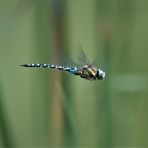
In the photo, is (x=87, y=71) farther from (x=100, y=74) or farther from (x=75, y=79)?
(x=75, y=79)

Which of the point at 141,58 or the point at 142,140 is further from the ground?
the point at 141,58

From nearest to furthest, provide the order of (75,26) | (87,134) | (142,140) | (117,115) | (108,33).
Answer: (108,33) < (117,115) < (87,134) < (142,140) < (75,26)

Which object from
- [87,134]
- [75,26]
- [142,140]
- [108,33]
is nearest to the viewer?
[108,33]

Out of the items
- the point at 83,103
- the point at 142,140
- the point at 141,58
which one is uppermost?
the point at 141,58

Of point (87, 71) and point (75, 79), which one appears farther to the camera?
point (75, 79)

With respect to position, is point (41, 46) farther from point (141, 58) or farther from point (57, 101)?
point (141, 58)

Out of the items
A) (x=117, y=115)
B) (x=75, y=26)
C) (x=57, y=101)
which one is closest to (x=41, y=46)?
(x=57, y=101)

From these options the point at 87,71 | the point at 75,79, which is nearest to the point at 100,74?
the point at 87,71

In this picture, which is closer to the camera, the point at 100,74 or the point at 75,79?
the point at 100,74
